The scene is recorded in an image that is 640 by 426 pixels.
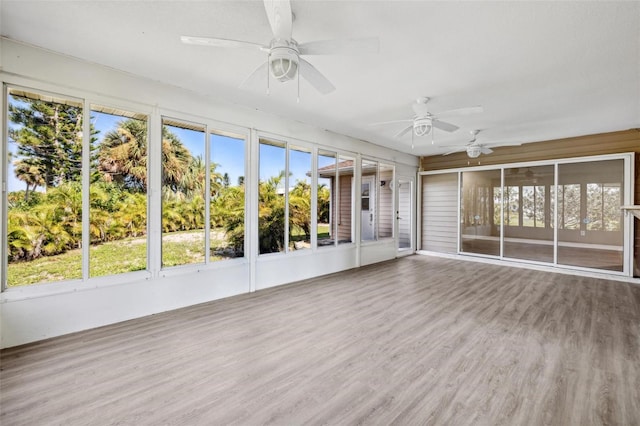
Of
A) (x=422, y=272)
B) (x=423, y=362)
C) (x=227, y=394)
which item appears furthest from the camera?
(x=422, y=272)

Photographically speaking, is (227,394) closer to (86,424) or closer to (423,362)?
(86,424)

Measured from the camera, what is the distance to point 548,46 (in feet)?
8.79

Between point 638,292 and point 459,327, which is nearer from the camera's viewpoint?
point 459,327

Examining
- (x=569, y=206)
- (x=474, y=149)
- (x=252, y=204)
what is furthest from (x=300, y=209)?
(x=569, y=206)

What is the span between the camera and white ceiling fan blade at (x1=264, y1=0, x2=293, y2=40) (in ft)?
6.00

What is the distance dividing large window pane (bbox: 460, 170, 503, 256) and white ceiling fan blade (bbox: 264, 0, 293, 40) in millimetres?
6920

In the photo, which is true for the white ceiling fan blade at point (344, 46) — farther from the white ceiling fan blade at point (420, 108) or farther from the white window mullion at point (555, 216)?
the white window mullion at point (555, 216)

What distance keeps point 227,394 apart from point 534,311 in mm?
3913

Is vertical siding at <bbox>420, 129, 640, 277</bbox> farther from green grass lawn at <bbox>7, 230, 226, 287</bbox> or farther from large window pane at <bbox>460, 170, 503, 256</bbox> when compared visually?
green grass lawn at <bbox>7, 230, 226, 287</bbox>

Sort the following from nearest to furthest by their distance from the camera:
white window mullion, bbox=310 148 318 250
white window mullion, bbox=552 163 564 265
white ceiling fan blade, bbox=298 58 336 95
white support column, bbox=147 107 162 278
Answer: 1. white ceiling fan blade, bbox=298 58 336 95
2. white support column, bbox=147 107 162 278
3. white window mullion, bbox=310 148 318 250
4. white window mullion, bbox=552 163 564 265

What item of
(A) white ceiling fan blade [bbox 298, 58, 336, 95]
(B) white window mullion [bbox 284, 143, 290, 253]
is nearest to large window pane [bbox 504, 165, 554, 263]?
(B) white window mullion [bbox 284, 143, 290, 253]

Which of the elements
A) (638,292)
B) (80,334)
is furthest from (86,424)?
(638,292)

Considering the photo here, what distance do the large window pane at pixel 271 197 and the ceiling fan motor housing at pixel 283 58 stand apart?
252 cm

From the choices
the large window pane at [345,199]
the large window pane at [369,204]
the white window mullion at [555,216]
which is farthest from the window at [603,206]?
the large window pane at [345,199]
